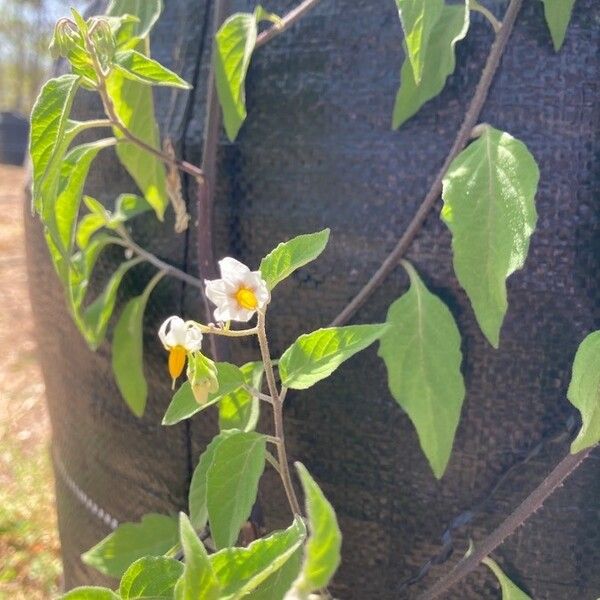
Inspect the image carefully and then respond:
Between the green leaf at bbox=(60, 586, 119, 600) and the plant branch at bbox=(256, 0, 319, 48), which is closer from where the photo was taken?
the green leaf at bbox=(60, 586, 119, 600)

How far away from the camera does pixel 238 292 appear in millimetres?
527

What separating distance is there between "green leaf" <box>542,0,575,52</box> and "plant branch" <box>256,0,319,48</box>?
0.69ft

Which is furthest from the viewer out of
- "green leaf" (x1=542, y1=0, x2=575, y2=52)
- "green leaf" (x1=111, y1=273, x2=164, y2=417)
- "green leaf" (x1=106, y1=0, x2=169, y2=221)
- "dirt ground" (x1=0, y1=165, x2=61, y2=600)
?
"dirt ground" (x1=0, y1=165, x2=61, y2=600)

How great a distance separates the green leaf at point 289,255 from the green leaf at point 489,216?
12 cm

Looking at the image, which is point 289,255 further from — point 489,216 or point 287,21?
point 287,21

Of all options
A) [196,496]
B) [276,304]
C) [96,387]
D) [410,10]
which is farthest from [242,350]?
[410,10]

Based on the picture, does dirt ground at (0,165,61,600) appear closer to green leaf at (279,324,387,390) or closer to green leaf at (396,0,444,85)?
green leaf at (279,324,387,390)

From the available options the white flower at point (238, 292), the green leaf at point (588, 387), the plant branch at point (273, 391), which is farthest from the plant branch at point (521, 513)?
the white flower at point (238, 292)

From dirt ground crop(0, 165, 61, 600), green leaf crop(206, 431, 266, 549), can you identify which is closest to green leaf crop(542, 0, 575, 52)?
green leaf crop(206, 431, 266, 549)

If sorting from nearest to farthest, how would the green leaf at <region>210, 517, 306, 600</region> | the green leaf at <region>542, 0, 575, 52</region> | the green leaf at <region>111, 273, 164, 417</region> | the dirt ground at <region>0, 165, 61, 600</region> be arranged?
the green leaf at <region>210, 517, 306, 600</region> → the green leaf at <region>542, 0, 575, 52</region> → the green leaf at <region>111, 273, 164, 417</region> → the dirt ground at <region>0, 165, 61, 600</region>

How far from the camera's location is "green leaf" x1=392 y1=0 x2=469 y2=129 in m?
0.69

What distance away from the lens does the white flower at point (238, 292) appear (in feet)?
1.71

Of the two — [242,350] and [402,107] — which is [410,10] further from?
[242,350]

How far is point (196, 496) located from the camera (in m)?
0.72
